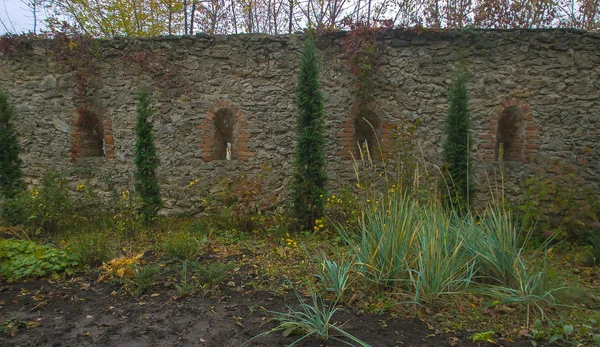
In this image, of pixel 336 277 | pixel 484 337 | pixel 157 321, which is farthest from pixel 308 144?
pixel 484 337

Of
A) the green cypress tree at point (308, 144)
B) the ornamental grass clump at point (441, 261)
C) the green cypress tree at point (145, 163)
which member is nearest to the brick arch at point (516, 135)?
the green cypress tree at point (308, 144)

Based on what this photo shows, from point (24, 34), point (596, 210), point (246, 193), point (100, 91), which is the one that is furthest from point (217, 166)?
point (596, 210)

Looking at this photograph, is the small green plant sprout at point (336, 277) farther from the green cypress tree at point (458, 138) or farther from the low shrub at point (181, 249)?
the green cypress tree at point (458, 138)

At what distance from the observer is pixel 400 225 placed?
348 centimetres

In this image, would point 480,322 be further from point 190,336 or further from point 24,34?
point 24,34

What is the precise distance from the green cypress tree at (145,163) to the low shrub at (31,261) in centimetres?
186

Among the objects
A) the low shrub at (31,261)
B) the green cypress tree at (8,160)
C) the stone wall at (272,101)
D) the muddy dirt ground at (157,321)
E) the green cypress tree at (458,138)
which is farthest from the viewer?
the stone wall at (272,101)

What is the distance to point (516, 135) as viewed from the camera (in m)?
6.88

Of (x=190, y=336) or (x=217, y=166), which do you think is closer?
(x=190, y=336)

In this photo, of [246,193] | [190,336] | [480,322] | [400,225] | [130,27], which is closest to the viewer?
[190,336]

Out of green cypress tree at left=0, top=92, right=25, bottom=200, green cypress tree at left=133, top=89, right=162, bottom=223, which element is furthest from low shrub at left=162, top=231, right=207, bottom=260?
green cypress tree at left=0, top=92, right=25, bottom=200

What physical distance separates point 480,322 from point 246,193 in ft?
11.9

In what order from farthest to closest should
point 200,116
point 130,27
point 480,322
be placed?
1. point 130,27
2. point 200,116
3. point 480,322

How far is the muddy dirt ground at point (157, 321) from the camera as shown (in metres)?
2.69
